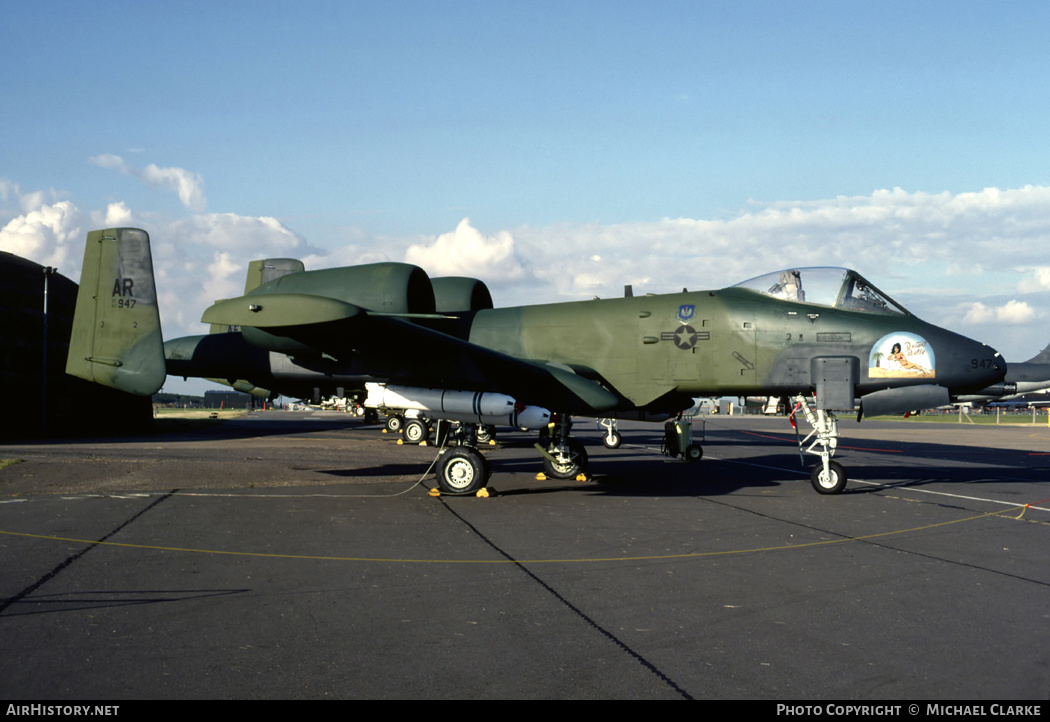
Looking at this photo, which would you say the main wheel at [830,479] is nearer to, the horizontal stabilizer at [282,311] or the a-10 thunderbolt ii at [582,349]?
the a-10 thunderbolt ii at [582,349]

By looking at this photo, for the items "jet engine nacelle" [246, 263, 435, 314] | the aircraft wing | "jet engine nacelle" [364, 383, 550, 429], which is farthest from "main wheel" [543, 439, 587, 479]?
"jet engine nacelle" [246, 263, 435, 314]

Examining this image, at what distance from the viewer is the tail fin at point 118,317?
14.1m

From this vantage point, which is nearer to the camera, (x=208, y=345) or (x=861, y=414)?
(x=861, y=414)

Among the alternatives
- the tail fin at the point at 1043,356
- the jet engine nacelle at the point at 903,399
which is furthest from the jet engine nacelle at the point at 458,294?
the tail fin at the point at 1043,356

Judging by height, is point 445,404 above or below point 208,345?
below

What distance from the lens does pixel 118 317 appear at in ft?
46.7

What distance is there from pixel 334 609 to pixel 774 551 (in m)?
4.79

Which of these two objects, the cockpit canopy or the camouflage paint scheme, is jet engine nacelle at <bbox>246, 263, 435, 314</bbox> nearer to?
the camouflage paint scheme

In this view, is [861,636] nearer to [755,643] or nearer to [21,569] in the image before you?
[755,643]

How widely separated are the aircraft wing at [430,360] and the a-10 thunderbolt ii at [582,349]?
0.10ft

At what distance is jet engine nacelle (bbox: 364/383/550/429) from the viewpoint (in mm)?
12367

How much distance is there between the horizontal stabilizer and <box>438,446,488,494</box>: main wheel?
12.2 feet

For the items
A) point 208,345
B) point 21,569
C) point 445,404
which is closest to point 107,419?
point 208,345
